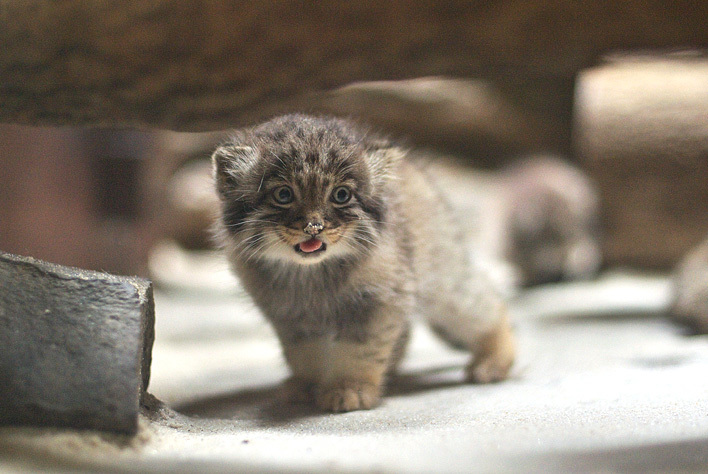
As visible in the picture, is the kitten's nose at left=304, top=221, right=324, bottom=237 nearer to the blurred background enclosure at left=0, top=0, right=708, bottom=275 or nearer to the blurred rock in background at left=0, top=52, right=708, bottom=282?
the blurred background enclosure at left=0, top=0, right=708, bottom=275

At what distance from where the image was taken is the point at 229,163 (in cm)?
366

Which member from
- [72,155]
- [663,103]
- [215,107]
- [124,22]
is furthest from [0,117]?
[663,103]

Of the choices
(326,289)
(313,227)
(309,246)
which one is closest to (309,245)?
(309,246)

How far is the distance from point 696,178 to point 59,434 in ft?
25.9

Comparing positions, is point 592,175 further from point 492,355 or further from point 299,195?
point 299,195

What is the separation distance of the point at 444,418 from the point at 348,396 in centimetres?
64

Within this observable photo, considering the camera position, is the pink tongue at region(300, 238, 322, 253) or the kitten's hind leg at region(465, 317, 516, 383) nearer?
the pink tongue at region(300, 238, 322, 253)

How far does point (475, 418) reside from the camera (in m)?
3.15

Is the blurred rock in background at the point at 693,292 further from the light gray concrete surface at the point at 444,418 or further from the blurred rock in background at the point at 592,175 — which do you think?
the blurred rock in background at the point at 592,175

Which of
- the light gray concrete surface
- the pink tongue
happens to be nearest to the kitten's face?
the pink tongue

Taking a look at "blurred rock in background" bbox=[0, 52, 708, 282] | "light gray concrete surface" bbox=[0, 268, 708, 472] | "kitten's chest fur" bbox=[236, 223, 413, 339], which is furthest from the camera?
"blurred rock in background" bbox=[0, 52, 708, 282]

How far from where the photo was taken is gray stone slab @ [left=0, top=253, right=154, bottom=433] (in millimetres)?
2521

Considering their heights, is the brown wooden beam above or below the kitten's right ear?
above

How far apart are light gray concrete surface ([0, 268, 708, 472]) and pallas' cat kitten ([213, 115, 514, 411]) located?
1.04ft
